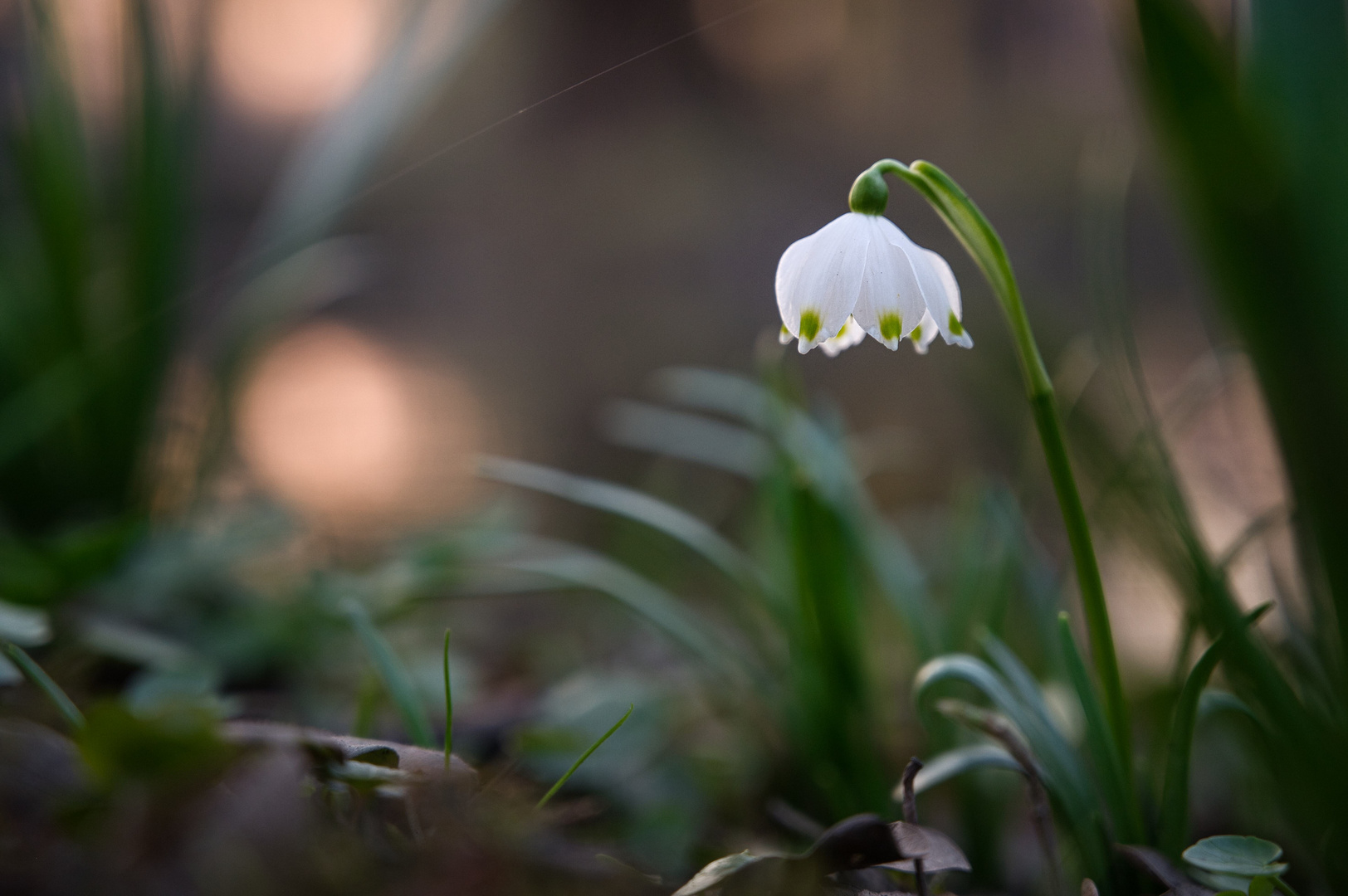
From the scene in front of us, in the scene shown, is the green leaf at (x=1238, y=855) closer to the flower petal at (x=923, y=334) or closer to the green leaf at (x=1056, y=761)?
the green leaf at (x=1056, y=761)

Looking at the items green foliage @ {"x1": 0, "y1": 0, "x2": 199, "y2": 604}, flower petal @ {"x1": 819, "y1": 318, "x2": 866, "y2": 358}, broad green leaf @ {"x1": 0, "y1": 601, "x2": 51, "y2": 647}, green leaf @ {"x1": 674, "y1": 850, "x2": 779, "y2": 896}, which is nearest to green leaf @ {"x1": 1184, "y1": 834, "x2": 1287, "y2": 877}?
green leaf @ {"x1": 674, "y1": 850, "x2": 779, "y2": 896}

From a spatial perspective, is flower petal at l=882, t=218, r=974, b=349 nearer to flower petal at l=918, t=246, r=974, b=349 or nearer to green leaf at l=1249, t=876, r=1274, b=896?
flower petal at l=918, t=246, r=974, b=349

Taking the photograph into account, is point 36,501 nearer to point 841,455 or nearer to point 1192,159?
point 841,455

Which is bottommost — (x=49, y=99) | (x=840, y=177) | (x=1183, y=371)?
(x=1183, y=371)

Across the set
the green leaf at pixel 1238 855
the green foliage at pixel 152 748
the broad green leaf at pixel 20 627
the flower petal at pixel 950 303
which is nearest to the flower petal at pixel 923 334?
the flower petal at pixel 950 303

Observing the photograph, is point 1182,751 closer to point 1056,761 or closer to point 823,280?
point 1056,761

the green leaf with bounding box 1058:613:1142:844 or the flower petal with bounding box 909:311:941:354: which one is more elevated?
the flower petal with bounding box 909:311:941:354

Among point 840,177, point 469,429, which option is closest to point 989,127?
point 840,177
